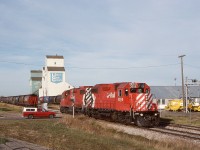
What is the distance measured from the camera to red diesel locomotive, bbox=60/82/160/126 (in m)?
28.4

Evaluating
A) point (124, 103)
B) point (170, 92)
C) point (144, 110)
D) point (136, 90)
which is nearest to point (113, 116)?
point (124, 103)

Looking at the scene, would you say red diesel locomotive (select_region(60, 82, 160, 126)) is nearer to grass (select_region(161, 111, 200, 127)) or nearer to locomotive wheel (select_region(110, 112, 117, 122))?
locomotive wheel (select_region(110, 112, 117, 122))

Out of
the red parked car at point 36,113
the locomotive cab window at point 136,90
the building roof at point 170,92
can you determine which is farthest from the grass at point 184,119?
the building roof at point 170,92

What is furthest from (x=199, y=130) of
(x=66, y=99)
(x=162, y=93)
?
(x=162, y=93)

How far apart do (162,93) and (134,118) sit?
53.6 m

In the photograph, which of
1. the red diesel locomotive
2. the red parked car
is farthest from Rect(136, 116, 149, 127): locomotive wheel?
the red parked car

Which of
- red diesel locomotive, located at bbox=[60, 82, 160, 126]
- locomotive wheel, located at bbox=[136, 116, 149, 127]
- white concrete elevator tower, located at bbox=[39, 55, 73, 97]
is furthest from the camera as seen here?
white concrete elevator tower, located at bbox=[39, 55, 73, 97]

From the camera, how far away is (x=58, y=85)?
358 feet

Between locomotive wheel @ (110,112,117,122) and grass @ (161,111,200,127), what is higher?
locomotive wheel @ (110,112,117,122)

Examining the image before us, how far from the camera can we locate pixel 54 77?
4313 inches

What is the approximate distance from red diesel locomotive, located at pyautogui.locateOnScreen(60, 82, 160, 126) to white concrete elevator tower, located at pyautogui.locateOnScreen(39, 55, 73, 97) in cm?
6852

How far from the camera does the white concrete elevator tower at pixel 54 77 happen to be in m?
108

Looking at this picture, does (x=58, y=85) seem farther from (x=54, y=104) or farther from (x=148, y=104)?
(x=148, y=104)

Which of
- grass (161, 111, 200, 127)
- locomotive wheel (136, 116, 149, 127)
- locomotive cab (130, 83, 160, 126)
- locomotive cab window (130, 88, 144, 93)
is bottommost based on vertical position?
grass (161, 111, 200, 127)
